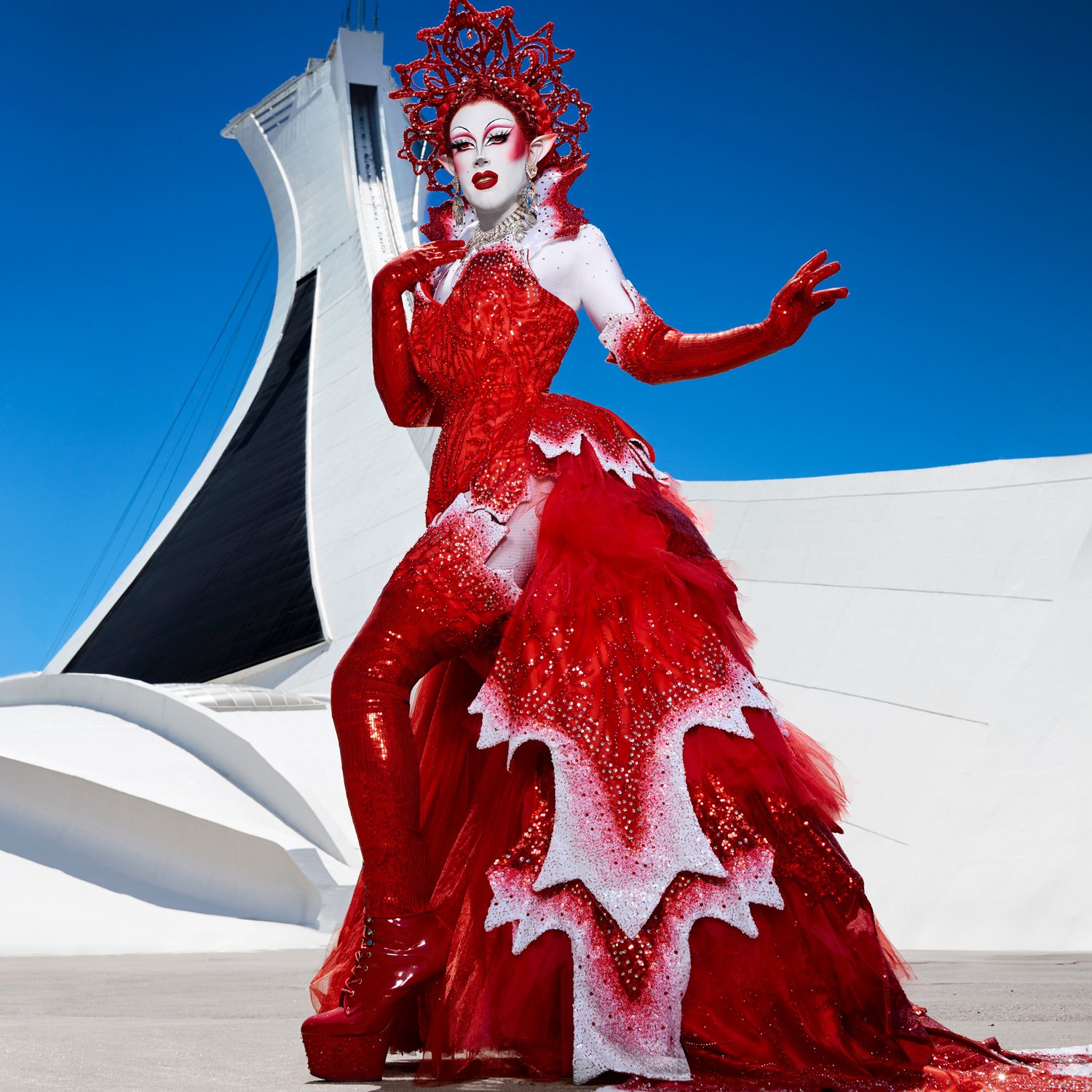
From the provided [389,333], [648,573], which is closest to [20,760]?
[389,333]

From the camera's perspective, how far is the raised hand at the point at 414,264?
7.46 feet

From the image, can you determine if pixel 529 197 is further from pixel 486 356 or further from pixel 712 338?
pixel 712 338

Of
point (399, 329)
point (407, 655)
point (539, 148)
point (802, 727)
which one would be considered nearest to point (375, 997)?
point (407, 655)

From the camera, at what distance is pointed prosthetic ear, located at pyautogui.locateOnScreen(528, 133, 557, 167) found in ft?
7.78

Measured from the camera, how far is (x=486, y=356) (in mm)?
2170

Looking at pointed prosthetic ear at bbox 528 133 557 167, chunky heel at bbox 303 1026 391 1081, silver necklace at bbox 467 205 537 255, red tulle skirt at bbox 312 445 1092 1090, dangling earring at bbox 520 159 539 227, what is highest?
pointed prosthetic ear at bbox 528 133 557 167

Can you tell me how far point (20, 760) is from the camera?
6.88m

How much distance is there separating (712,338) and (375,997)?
1.15 m

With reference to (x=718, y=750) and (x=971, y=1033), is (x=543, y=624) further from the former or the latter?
(x=971, y=1033)

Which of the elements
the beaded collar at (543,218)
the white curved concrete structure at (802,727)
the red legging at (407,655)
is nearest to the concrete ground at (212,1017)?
the red legging at (407,655)

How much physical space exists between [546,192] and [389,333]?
1.35 ft

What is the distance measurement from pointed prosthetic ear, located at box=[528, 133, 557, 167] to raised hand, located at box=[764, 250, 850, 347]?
2.12 ft

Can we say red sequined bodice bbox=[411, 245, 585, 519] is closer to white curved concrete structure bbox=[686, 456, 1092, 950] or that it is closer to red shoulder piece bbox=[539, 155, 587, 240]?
red shoulder piece bbox=[539, 155, 587, 240]

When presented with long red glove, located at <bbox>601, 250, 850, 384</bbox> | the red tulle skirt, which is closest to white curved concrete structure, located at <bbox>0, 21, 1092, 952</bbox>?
the red tulle skirt
